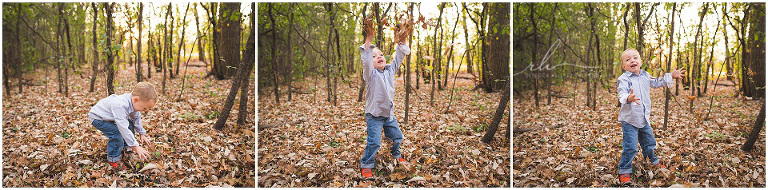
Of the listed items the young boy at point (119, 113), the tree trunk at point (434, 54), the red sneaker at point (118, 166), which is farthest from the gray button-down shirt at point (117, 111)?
the tree trunk at point (434, 54)

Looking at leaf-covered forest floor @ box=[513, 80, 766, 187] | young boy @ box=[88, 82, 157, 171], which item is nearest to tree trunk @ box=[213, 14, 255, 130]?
young boy @ box=[88, 82, 157, 171]

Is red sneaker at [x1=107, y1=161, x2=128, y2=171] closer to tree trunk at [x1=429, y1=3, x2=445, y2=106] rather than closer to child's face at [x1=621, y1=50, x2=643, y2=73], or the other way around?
tree trunk at [x1=429, y1=3, x2=445, y2=106]

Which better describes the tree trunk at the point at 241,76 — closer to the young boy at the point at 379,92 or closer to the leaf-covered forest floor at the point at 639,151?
the young boy at the point at 379,92

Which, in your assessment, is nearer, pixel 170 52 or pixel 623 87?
pixel 623 87

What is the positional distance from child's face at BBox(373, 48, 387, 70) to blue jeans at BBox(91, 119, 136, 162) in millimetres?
1852

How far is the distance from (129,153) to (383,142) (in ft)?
6.22

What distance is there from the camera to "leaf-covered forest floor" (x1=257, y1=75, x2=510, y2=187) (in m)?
2.61

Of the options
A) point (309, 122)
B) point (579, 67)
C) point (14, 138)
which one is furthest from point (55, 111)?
point (579, 67)

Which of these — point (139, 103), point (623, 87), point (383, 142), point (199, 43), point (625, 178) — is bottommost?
point (625, 178)

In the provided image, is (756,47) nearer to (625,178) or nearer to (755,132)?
(755,132)

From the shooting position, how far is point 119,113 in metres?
2.49

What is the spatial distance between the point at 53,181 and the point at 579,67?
388 centimetres

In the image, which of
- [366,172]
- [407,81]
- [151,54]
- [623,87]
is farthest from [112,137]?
[623,87]

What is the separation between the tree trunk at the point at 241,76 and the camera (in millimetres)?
3004
